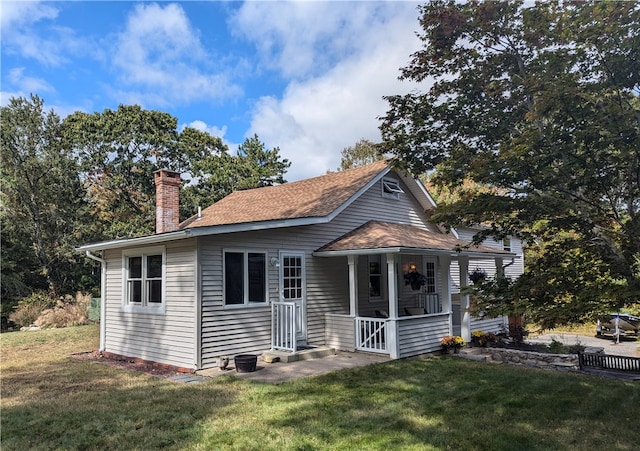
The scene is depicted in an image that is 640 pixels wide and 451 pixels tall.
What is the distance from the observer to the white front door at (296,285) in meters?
10.9

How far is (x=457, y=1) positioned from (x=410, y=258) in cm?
909

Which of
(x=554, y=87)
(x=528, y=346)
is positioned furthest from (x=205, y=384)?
(x=528, y=346)

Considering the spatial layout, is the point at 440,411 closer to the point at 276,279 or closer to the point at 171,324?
the point at 276,279

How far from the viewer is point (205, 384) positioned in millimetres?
7789

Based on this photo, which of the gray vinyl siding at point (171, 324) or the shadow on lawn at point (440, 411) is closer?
the shadow on lawn at point (440, 411)

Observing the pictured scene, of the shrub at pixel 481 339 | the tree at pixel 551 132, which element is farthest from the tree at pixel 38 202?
the tree at pixel 551 132

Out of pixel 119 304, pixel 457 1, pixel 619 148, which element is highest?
pixel 457 1

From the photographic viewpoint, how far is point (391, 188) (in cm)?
1412

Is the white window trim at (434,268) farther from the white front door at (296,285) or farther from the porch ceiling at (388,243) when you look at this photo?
the white front door at (296,285)

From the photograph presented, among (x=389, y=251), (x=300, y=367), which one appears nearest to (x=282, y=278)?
(x=300, y=367)

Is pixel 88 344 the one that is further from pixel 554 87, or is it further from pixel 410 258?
pixel 554 87

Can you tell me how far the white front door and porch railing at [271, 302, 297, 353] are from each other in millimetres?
640

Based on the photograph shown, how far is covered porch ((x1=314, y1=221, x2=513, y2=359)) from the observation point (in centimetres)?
1047

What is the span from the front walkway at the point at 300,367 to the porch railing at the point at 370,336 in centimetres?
20
